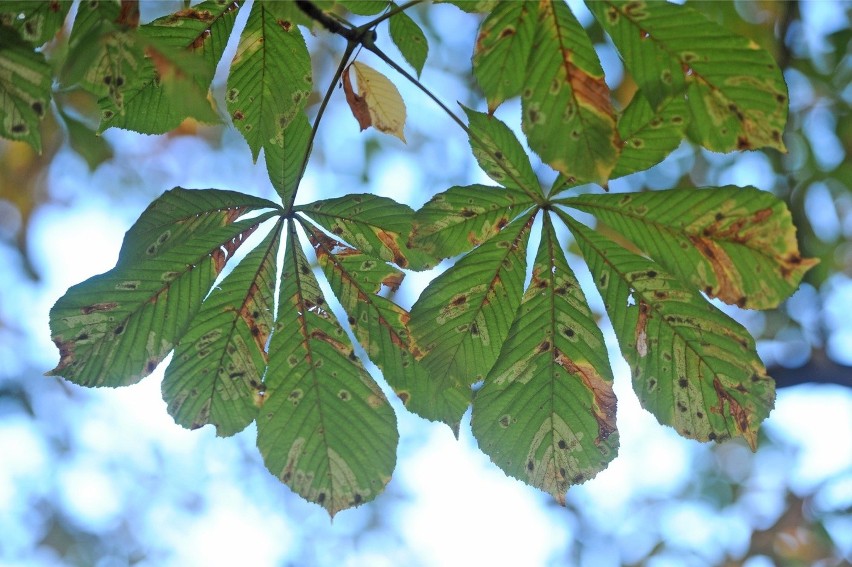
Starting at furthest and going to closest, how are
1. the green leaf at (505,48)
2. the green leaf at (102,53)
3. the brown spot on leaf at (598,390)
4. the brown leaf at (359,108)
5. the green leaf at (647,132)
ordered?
the brown leaf at (359,108), the brown spot on leaf at (598,390), the green leaf at (647,132), the green leaf at (505,48), the green leaf at (102,53)

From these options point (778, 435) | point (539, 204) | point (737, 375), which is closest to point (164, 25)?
point (539, 204)

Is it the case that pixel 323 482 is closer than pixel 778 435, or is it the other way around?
pixel 323 482

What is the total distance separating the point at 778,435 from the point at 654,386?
3072 millimetres

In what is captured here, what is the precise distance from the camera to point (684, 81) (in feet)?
2.92

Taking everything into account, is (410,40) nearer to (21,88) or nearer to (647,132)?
(647,132)

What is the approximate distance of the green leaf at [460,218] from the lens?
1.09 meters

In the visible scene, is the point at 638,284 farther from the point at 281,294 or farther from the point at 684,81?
the point at 281,294

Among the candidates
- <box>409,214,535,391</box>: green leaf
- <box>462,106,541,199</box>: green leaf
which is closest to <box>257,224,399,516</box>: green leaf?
<box>409,214,535,391</box>: green leaf

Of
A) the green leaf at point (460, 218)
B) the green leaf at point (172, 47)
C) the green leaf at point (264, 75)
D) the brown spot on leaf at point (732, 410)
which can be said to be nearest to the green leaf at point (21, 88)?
the green leaf at point (172, 47)

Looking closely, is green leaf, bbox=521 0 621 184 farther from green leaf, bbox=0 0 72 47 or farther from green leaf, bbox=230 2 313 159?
green leaf, bbox=0 0 72 47

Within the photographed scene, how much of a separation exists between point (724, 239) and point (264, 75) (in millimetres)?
730

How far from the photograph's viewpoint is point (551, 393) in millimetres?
1146


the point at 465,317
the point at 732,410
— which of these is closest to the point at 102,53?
the point at 465,317

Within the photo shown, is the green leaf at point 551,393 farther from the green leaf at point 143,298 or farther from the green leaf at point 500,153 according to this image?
the green leaf at point 143,298
